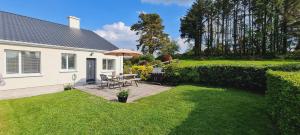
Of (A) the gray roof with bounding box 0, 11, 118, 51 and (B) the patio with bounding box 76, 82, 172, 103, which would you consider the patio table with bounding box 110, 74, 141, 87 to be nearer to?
(B) the patio with bounding box 76, 82, 172, 103

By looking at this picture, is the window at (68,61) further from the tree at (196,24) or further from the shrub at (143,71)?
the tree at (196,24)

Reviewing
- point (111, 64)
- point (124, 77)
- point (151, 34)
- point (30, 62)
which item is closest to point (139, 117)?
point (124, 77)

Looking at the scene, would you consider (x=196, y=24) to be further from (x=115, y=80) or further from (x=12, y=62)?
(x=12, y=62)

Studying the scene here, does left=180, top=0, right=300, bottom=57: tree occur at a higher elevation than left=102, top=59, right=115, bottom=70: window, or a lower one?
higher

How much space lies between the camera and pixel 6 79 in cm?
1136

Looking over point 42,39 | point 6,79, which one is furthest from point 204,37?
point 6,79

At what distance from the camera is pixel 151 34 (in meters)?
43.5

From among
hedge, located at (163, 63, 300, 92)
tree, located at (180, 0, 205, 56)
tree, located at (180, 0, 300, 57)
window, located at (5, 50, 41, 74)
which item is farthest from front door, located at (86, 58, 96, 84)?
tree, located at (180, 0, 205, 56)

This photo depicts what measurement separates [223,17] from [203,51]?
29.1 feet

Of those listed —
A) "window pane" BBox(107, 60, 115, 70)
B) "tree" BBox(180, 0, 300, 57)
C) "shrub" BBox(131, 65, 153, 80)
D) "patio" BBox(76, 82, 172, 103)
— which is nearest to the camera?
"patio" BBox(76, 82, 172, 103)

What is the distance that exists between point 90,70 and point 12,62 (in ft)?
20.2

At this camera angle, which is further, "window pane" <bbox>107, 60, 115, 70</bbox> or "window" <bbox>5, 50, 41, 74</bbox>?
"window pane" <bbox>107, 60, 115, 70</bbox>

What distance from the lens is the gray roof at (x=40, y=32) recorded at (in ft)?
41.1

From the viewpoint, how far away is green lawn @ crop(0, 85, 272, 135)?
5.66m
